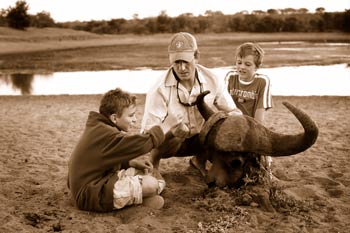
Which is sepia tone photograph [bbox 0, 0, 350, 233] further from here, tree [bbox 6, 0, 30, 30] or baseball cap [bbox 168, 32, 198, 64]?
tree [bbox 6, 0, 30, 30]

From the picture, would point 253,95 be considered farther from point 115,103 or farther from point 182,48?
point 115,103

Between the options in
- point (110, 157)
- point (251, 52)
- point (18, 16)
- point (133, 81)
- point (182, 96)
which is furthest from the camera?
point (18, 16)

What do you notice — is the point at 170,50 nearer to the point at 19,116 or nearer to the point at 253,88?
the point at 253,88

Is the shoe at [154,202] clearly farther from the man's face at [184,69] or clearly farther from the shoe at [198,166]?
the man's face at [184,69]

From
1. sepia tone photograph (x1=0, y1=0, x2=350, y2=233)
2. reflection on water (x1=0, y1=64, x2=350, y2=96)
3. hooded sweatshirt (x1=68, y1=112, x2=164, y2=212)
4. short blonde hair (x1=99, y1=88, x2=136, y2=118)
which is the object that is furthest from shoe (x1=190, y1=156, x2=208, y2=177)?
reflection on water (x1=0, y1=64, x2=350, y2=96)

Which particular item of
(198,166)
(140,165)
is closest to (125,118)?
(140,165)

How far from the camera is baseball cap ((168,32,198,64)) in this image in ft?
15.0

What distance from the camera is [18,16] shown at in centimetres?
5512

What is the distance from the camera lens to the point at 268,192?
14.2 ft

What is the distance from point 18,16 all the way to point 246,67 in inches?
2178

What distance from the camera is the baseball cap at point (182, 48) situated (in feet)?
15.0

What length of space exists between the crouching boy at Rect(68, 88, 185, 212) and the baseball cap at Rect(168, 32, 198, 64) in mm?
791

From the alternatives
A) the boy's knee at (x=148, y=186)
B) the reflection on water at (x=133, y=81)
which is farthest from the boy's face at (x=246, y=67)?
the reflection on water at (x=133, y=81)

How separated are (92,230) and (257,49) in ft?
9.81
